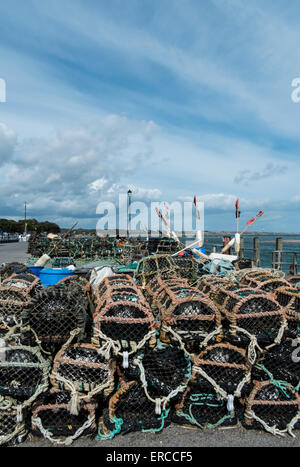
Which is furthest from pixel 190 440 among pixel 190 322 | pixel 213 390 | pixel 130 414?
pixel 190 322

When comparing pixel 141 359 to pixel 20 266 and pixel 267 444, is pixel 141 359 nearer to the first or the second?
pixel 267 444

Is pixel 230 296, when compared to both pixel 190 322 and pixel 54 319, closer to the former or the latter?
pixel 190 322

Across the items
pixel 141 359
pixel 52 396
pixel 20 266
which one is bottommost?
pixel 52 396

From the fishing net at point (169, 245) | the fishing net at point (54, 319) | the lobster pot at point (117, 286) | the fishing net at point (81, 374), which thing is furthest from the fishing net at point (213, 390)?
the fishing net at point (169, 245)

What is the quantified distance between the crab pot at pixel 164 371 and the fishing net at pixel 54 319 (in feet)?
1.75

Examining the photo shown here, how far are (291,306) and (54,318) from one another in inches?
91.4

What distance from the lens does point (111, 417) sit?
106 inches

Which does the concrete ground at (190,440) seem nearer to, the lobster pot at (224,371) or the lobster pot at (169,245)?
the lobster pot at (224,371)

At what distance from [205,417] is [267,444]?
52cm

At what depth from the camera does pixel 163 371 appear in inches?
111

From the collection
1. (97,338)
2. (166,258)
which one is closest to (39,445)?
(97,338)

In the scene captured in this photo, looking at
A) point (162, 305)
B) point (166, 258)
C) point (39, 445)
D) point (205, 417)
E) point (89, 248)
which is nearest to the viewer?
point (39, 445)

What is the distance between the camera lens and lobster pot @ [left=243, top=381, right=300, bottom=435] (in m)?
2.74

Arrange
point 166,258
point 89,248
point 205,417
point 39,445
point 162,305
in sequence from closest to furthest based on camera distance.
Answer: point 39,445
point 205,417
point 162,305
point 166,258
point 89,248
